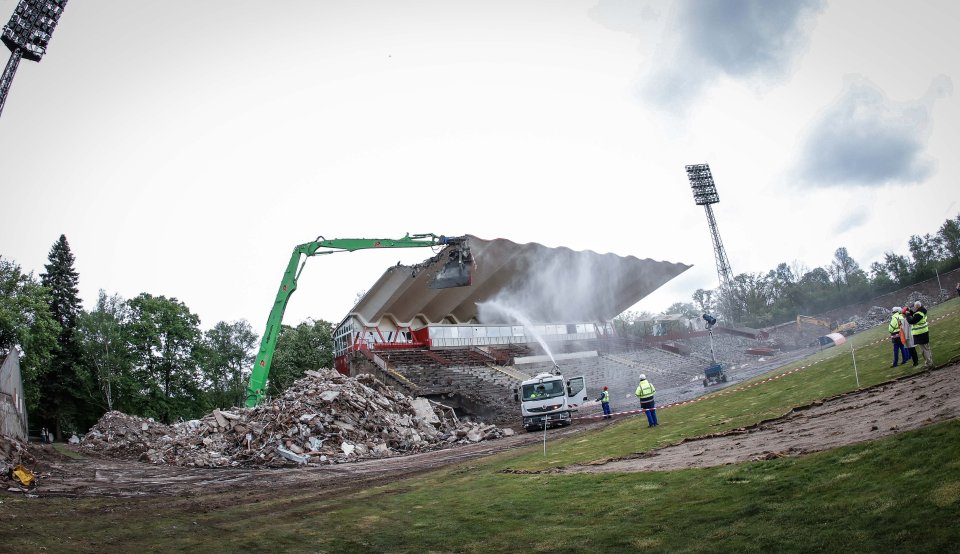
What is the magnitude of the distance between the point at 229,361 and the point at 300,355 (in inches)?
773

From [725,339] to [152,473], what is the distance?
213 feet

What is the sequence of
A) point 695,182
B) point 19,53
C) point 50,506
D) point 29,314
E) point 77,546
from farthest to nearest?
point 695,182
point 29,314
point 19,53
point 50,506
point 77,546

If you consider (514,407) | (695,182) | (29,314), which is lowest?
(514,407)

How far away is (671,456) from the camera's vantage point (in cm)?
1209

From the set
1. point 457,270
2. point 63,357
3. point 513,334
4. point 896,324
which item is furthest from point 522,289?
point 63,357

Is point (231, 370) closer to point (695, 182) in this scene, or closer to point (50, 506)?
point (50, 506)

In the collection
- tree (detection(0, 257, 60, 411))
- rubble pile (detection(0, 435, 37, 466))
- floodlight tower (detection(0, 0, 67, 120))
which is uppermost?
floodlight tower (detection(0, 0, 67, 120))

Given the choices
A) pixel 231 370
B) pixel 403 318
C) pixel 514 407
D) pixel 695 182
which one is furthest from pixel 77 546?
pixel 695 182

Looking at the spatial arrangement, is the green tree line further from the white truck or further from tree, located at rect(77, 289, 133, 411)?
the white truck

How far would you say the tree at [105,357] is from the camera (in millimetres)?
48562

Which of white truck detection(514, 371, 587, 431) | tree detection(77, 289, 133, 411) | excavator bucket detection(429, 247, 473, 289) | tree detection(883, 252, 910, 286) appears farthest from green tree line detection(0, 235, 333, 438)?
tree detection(883, 252, 910, 286)

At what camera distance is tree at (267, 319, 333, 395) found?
54188 millimetres

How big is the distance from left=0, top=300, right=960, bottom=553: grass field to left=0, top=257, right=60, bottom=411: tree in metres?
31.1

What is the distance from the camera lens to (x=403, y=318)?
176 ft
